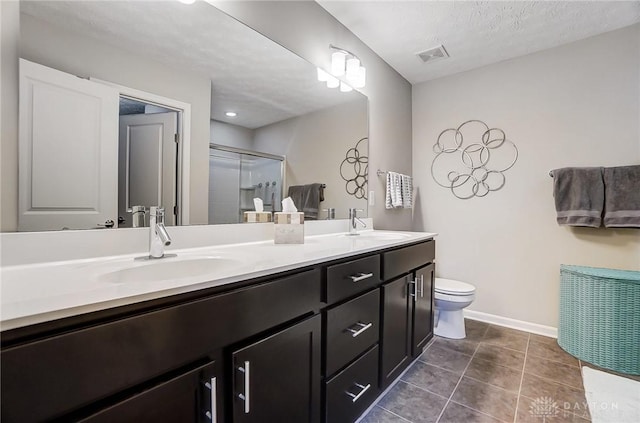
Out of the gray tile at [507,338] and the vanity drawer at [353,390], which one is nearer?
the vanity drawer at [353,390]

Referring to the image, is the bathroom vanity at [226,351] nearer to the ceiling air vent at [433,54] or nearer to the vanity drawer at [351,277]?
→ the vanity drawer at [351,277]

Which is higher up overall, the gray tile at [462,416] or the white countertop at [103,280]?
the white countertop at [103,280]

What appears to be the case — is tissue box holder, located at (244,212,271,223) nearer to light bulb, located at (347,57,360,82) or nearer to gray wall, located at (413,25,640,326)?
light bulb, located at (347,57,360,82)

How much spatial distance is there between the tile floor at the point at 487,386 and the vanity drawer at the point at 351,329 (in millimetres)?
451

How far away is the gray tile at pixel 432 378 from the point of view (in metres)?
1.59

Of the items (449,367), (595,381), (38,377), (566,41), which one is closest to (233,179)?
(38,377)

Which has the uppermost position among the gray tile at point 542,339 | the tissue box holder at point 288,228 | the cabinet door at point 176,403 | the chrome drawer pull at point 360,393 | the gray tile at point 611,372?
the tissue box holder at point 288,228

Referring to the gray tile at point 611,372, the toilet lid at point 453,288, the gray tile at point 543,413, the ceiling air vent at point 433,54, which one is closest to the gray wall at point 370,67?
the ceiling air vent at point 433,54

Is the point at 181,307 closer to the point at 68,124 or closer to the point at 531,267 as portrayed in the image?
the point at 68,124

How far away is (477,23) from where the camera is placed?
197 cm

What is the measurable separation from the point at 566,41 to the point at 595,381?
93.3 inches

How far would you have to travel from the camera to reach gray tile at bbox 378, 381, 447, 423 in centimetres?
139

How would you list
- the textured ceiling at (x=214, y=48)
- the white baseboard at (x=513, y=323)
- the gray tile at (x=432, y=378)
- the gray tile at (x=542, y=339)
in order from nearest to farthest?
the textured ceiling at (x=214, y=48) < the gray tile at (x=432, y=378) < the gray tile at (x=542, y=339) < the white baseboard at (x=513, y=323)

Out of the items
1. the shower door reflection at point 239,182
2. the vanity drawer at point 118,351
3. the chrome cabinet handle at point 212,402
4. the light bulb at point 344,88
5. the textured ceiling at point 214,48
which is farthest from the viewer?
the light bulb at point 344,88
